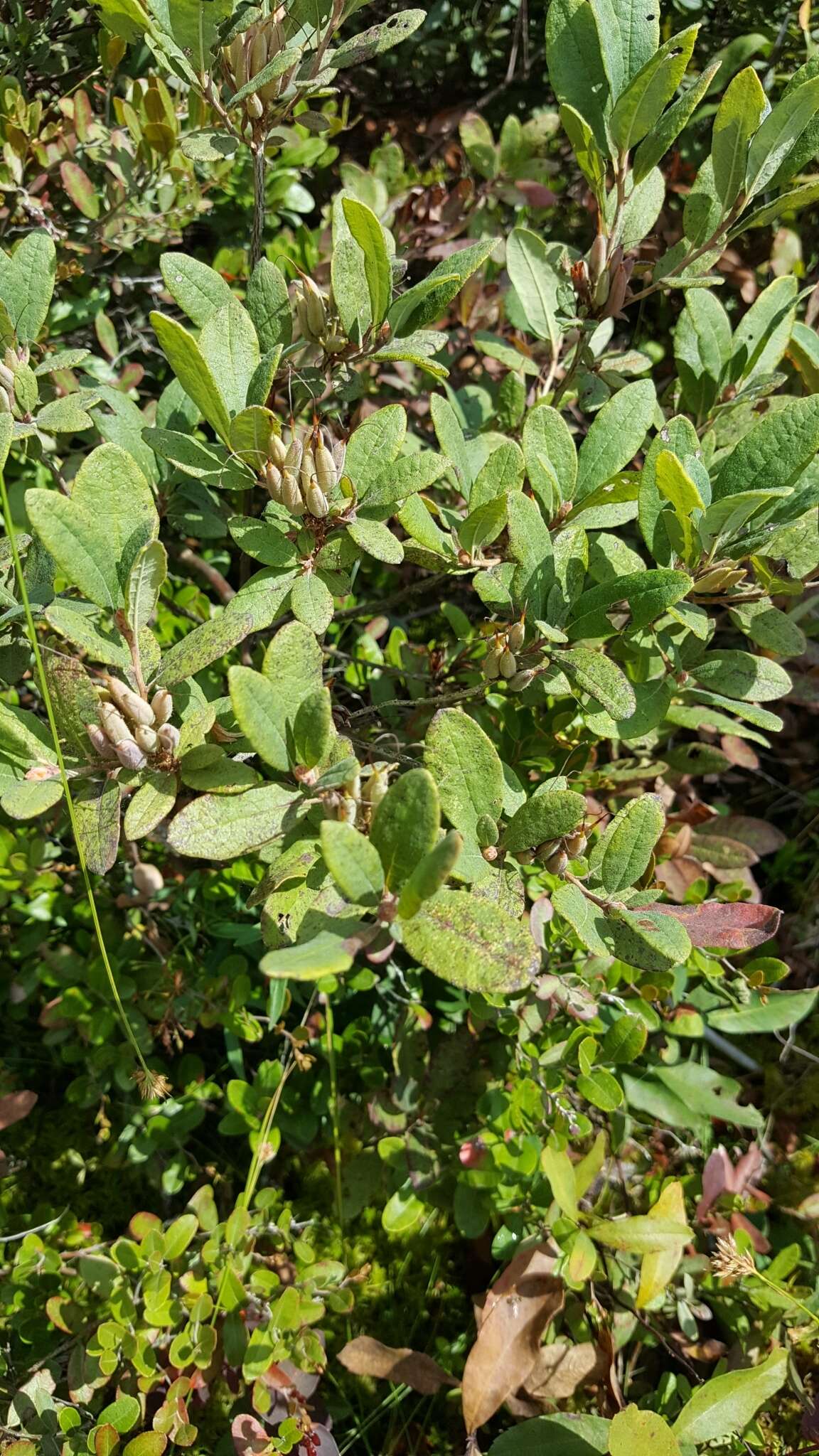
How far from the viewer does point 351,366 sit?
45.9 inches

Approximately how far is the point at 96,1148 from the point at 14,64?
1743 millimetres

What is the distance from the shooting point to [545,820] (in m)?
0.96

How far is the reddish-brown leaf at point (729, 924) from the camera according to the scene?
102cm

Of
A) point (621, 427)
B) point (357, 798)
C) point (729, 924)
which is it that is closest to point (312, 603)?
point (357, 798)

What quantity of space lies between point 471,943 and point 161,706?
0.38 m

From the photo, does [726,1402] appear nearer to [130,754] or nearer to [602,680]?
[602,680]

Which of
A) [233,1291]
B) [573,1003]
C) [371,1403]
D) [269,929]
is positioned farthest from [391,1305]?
[269,929]

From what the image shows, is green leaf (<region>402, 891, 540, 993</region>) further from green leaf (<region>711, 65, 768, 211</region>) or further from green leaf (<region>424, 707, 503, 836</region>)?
green leaf (<region>711, 65, 768, 211</region>)

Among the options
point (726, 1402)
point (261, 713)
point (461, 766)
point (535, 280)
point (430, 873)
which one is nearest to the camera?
point (430, 873)

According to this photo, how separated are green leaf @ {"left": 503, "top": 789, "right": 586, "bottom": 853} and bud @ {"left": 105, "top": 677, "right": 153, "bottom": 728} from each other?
1.22 ft

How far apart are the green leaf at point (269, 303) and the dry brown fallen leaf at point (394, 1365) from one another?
1339mm

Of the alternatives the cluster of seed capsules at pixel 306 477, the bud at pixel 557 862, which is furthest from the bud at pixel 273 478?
the bud at pixel 557 862

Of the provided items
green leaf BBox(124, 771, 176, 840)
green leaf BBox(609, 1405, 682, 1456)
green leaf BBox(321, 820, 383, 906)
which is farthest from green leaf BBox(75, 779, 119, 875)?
green leaf BBox(609, 1405, 682, 1456)

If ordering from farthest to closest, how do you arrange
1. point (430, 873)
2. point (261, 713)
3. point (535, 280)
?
point (535, 280) < point (261, 713) < point (430, 873)
